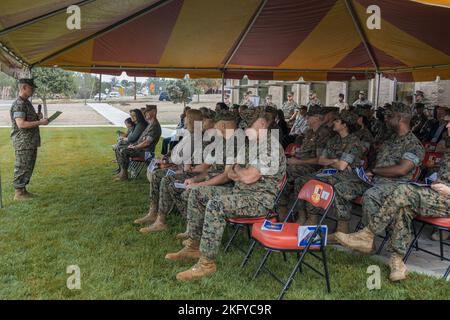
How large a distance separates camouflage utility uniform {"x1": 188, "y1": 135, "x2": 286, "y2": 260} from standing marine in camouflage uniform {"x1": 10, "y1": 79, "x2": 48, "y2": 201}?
3.37m

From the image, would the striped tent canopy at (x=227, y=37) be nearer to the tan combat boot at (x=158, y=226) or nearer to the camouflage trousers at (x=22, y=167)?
the camouflage trousers at (x=22, y=167)

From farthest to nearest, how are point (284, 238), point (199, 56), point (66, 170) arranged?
point (66, 170) → point (199, 56) → point (284, 238)

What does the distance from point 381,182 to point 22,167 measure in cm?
492

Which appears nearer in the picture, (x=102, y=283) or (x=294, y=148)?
(x=102, y=283)

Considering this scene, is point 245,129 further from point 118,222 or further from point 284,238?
point 118,222

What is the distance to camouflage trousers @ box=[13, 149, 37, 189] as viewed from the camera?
6203 millimetres

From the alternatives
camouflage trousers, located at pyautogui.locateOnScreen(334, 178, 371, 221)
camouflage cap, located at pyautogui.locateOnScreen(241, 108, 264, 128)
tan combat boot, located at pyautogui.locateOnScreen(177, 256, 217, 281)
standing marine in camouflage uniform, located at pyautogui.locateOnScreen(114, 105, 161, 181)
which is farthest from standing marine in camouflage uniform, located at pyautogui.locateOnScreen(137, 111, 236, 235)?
standing marine in camouflage uniform, located at pyautogui.locateOnScreen(114, 105, 161, 181)

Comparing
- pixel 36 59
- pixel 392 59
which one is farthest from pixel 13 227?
pixel 392 59

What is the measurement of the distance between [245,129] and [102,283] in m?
1.75

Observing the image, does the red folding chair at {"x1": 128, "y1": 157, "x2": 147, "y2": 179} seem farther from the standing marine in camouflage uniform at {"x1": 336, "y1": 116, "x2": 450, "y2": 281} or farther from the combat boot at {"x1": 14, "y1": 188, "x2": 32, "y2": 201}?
the standing marine in camouflage uniform at {"x1": 336, "y1": 116, "x2": 450, "y2": 281}

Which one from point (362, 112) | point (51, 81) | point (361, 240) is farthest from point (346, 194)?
point (51, 81)

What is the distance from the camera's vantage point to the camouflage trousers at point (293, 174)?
5.17 metres

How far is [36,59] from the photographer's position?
6.66 m

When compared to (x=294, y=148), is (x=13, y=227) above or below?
below
